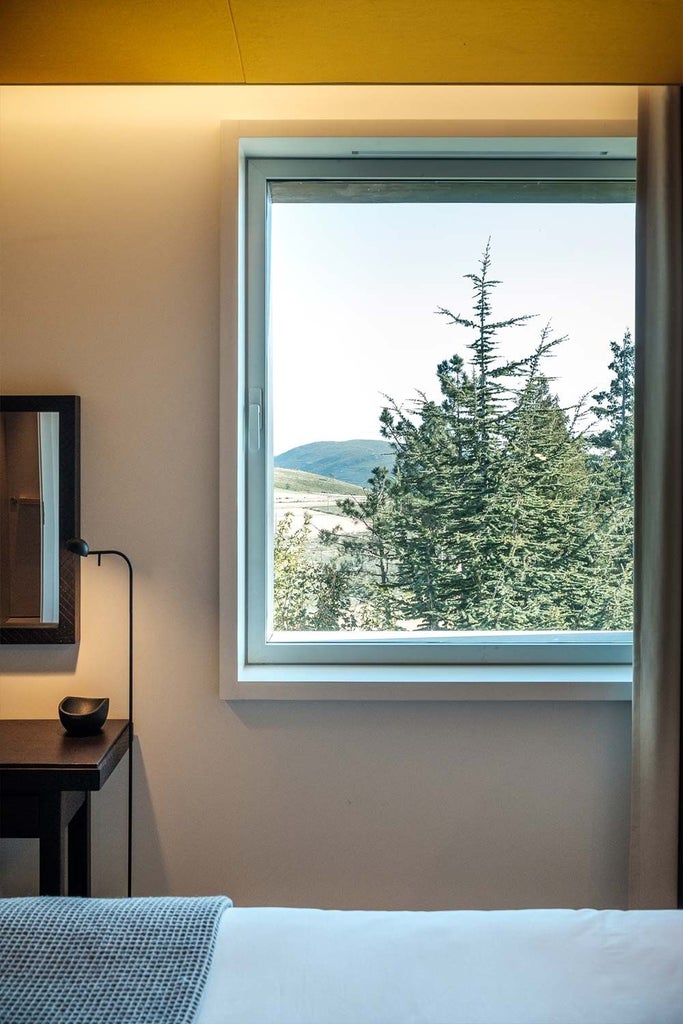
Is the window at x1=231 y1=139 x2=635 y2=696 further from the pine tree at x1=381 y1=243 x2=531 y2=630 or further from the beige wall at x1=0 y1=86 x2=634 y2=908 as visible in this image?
the beige wall at x1=0 y1=86 x2=634 y2=908

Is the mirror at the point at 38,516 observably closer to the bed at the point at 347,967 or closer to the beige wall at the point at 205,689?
the beige wall at the point at 205,689

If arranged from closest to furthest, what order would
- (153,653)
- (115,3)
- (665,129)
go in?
(115,3), (665,129), (153,653)

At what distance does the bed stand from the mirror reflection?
92 cm

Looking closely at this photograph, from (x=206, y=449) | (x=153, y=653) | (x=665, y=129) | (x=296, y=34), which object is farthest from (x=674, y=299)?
(x=153, y=653)

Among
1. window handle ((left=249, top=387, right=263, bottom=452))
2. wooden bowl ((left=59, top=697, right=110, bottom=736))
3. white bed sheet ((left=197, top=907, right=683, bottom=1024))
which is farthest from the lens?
window handle ((left=249, top=387, right=263, bottom=452))

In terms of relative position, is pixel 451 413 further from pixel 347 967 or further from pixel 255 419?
pixel 347 967

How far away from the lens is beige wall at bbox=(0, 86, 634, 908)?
7.14ft

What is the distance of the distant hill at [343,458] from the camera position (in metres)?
2.31

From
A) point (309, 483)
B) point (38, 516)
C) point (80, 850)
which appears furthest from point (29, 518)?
point (80, 850)

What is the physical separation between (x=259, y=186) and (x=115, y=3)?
2.08 feet

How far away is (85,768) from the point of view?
180cm

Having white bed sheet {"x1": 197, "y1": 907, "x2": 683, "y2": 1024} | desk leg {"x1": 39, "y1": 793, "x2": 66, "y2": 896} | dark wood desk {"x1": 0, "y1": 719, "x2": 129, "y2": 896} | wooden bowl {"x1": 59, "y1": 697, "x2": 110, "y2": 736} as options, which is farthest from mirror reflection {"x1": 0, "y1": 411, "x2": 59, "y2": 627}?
white bed sheet {"x1": 197, "y1": 907, "x2": 683, "y2": 1024}

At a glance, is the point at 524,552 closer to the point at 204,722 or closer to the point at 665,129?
the point at 204,722

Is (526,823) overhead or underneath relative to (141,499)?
underneath
